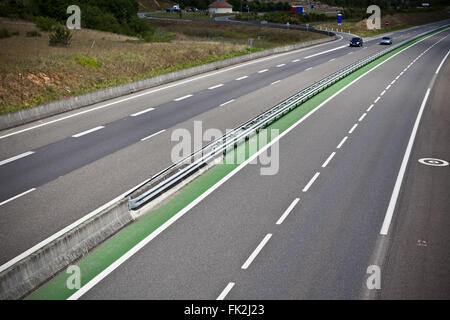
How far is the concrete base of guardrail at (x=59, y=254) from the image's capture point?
997 cm

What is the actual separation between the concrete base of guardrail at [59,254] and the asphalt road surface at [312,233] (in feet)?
4.31

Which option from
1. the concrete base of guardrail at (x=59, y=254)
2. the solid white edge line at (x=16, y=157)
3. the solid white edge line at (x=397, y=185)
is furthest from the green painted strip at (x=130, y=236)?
the solid white edge line at (x=16, y=157)

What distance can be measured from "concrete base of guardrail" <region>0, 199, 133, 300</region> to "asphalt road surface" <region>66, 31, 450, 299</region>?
1.31 metres

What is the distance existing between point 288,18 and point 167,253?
125 m

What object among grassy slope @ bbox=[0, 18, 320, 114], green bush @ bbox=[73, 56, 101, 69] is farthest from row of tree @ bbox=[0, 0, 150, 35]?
green bush @ bbox=[73, 56, 101, 69]

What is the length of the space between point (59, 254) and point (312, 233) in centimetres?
714

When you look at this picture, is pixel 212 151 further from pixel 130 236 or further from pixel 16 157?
pixel 16 157

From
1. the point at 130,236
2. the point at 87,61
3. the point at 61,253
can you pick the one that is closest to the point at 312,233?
the point at 130,236

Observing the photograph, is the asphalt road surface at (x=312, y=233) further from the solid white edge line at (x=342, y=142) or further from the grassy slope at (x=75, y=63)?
the grassy slope at (x=75, y=63)

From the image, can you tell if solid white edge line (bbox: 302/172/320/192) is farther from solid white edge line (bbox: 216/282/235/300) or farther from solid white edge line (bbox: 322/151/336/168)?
solid white edge line (bbox: 216/282/235/300)

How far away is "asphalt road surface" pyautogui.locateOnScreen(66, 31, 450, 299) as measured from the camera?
1076cm

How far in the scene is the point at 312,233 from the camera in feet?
43.6
